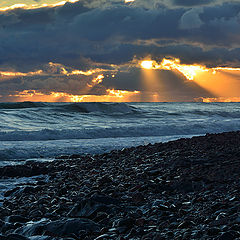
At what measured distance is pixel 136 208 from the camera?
4.79 metres

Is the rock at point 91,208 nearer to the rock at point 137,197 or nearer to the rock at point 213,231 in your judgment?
the rock at point 137,197

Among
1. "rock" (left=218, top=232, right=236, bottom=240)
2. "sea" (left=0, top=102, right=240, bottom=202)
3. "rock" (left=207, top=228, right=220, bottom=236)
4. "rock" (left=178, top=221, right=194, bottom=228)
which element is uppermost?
"rock" (left=218, top=232, right=236, bottom=240)

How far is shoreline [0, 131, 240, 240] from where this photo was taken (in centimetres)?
381

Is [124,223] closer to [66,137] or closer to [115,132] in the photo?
[66,137]

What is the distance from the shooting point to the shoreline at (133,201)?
381 cm

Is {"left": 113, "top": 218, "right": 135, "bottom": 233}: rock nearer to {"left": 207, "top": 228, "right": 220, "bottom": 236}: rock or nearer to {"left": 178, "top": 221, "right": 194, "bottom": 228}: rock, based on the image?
{"left": 178, "top": 221, "right": 194, "bottom": 228}: rock

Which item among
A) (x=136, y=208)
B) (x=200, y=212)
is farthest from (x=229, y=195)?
(x=136, y=208)

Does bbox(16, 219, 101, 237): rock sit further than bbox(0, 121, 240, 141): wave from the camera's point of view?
No

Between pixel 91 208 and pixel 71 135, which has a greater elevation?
pixel 91 208

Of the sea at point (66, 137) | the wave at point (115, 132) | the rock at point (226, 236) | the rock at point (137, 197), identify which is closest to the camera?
the rock at point (226, 236)

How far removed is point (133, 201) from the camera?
5.15m

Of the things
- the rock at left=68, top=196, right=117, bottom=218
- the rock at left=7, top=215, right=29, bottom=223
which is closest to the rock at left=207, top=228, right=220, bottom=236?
the rock at left=68, top=196, right=117, bottom=218

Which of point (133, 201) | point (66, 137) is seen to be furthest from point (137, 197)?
point (66, 137)

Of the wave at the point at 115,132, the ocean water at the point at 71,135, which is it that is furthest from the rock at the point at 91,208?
the wave at the point at 115,132
